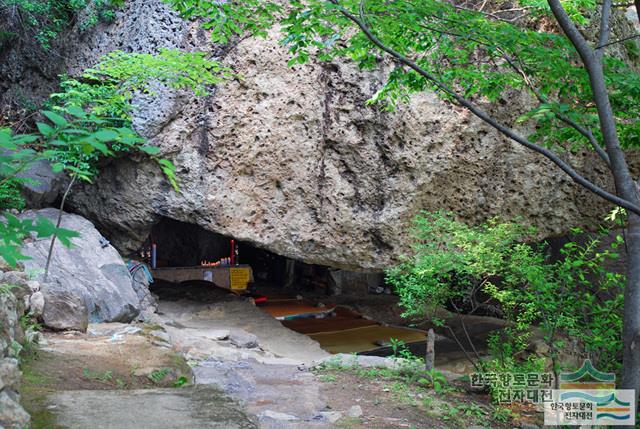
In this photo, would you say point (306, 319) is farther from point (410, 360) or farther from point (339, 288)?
point (410, 360)

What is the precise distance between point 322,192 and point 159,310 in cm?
351

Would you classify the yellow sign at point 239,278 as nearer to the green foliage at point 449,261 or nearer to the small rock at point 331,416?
the green foliage at point 449,261

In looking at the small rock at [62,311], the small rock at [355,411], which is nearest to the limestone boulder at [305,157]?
the small rock at [62,311]

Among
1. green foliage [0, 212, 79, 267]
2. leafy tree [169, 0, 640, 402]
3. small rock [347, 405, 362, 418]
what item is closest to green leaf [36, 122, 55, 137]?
green foliage [0, 212, 79, 267]

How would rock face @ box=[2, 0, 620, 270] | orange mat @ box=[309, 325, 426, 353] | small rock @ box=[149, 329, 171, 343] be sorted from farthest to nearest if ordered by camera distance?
orange mat @ box=[309, 325, 426, 353] → rock face @ box=[2, 0, 620, 270] → small rock @ box=[149, 329, 171, 343]

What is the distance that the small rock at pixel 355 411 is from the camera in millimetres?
5305

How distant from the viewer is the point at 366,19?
16.0 feet

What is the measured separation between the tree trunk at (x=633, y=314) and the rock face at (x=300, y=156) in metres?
5.58

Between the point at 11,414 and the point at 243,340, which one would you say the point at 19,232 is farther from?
the point at 243,340

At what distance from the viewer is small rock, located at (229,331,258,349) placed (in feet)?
28.7

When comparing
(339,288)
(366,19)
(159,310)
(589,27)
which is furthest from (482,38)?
(339,288)

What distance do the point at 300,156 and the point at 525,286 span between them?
14.8 feet
